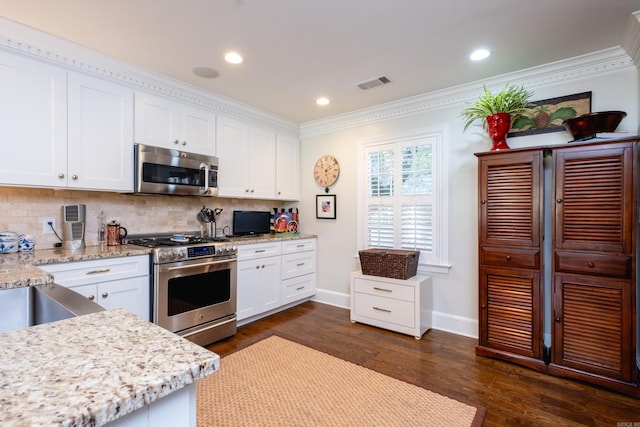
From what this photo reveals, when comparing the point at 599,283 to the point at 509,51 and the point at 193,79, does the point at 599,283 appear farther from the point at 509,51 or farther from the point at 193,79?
the point at 193,79

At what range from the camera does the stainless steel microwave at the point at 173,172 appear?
2.74m

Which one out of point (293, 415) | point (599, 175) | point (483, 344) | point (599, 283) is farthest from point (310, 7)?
point (483, 344)

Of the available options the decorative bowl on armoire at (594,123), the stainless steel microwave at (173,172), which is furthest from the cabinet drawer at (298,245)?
the decorative bowl on armoire at (594,123)

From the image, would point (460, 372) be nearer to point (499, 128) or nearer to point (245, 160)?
point (499, 128)

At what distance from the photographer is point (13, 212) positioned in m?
2.39

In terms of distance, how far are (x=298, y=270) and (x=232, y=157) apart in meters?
1.61

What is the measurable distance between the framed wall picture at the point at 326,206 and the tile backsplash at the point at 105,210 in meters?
1.07

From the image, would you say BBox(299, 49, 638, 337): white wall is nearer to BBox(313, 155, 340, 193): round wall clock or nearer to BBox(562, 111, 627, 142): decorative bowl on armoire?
BBox(313, 155, 340, 193): round wall clock

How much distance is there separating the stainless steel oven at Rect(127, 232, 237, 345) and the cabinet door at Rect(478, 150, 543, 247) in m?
Result: 2.35

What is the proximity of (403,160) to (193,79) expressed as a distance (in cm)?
233

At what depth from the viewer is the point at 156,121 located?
2891mm

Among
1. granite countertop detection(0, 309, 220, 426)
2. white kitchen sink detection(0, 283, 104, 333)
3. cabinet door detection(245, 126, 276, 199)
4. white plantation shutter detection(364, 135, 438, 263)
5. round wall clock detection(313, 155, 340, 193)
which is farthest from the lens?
round wall clock detection(313, 155, 340, 193)

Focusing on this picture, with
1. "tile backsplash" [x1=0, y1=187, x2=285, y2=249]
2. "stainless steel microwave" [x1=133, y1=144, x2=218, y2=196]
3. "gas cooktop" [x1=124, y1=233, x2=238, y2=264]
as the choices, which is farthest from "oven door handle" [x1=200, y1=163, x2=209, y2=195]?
"gas cooktop" [x1=124, y1=233, x2=238, y2=264]

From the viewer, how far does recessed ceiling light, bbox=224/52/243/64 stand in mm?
2523
